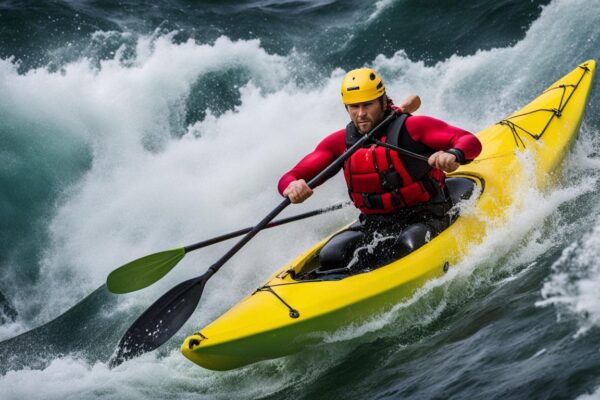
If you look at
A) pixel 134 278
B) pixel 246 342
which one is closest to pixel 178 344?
pixel 134 278

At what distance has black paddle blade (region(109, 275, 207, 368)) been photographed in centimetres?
495

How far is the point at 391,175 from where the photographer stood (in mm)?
5219

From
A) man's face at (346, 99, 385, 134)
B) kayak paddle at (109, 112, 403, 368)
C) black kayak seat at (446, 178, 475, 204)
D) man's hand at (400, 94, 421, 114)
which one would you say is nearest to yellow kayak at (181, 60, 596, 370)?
black kayak seat at (446, 178, 475, 204)

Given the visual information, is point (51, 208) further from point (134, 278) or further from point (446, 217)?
point (446, 217)

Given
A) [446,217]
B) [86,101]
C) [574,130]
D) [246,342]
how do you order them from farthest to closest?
1. [86,101]
2. [574,130]
3. [446,217]
4. [246,342]

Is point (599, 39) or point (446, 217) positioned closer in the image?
point (446, 217)

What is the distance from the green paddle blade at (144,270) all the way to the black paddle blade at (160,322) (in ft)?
0.82

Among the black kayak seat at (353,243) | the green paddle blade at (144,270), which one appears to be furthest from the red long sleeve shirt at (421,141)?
the green paddle blade at (144,270)

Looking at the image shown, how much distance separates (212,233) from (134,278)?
2.03 meters

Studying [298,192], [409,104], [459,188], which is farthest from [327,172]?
[459,188]

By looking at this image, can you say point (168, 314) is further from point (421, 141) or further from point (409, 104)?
point (409, 104)

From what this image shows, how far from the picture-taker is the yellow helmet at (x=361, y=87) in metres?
5.29

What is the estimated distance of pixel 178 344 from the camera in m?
5.89

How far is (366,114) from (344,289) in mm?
1190
